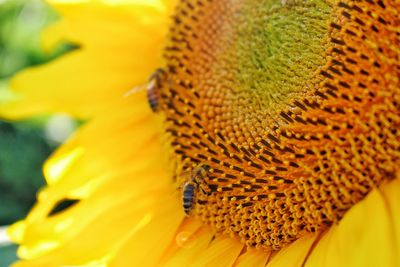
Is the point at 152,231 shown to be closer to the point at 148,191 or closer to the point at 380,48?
the point at 148,191

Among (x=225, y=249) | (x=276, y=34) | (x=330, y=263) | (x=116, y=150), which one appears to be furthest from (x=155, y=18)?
(x=330, y=263)

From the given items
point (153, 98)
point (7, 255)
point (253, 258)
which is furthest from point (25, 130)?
point (253, 258)

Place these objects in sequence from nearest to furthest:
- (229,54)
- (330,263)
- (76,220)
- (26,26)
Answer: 1. (330,263)
2. (229,54)
3. (76,220)
4. (26,26)

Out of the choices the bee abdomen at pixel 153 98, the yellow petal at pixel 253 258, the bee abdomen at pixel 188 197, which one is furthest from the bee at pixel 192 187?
the bee abdomen at pixel 153 98

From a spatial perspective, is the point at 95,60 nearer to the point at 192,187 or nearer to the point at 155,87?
the point at 155,87

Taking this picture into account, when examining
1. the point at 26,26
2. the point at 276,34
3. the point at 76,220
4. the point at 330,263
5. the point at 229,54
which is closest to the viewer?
the point at 330,263

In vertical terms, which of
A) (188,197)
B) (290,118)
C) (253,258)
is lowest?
(253,258)

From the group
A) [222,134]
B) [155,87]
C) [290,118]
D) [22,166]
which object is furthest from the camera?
[22,166]

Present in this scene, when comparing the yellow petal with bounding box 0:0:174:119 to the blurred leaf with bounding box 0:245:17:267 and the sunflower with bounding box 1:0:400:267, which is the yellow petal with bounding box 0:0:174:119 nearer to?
the sunflower with bounding box 1:0:400:267
